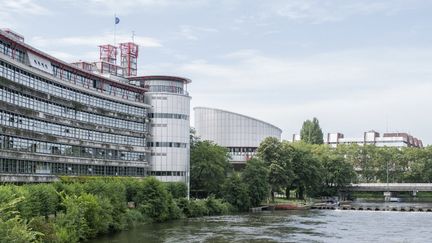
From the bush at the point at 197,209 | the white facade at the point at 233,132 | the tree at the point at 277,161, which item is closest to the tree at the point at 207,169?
the tree at the point at 277,161

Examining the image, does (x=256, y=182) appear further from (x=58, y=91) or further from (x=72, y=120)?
(x=58, y=91)

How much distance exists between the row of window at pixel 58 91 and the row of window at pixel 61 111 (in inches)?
86.8

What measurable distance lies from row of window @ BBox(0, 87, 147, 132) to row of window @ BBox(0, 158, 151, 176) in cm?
960

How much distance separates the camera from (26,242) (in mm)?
39969

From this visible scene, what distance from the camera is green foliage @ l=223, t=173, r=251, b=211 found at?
131 m

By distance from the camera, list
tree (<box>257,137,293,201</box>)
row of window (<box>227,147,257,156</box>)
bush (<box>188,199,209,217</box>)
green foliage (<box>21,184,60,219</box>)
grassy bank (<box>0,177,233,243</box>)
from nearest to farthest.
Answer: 1. grassy bank (<box>0,177,233,243</box>)
2. green foliage (<box>21,184,60,219</box>)
3. bush (<box>188,199,209,217</box>)
4. tree (<box>257,137,293,201</box>)
5. row of window (<box>227,147,257,156</box>)

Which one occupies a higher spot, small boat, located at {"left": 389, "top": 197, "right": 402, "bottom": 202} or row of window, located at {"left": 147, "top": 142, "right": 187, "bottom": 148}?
row of window, located at {"left": 147, "top": 142, "right": 187, "bottom": 148}

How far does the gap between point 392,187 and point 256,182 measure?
237 feet

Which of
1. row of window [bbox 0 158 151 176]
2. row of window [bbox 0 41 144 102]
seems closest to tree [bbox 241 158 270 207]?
row of window [bbox 0 158 151 176]

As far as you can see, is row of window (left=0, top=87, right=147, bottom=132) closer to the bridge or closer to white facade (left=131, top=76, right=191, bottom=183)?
white facade (left=131, top=76, right=191, bottom=183)

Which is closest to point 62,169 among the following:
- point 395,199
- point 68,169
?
point 68,169

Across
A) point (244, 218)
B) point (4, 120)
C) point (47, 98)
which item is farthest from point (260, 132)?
point (4, 120)

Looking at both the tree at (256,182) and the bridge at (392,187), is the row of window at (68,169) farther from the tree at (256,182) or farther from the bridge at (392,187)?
the bridge at (392,187)

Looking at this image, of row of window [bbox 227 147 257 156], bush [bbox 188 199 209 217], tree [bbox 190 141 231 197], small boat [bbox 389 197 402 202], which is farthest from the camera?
row of window [bbox 227 147 257 156]
